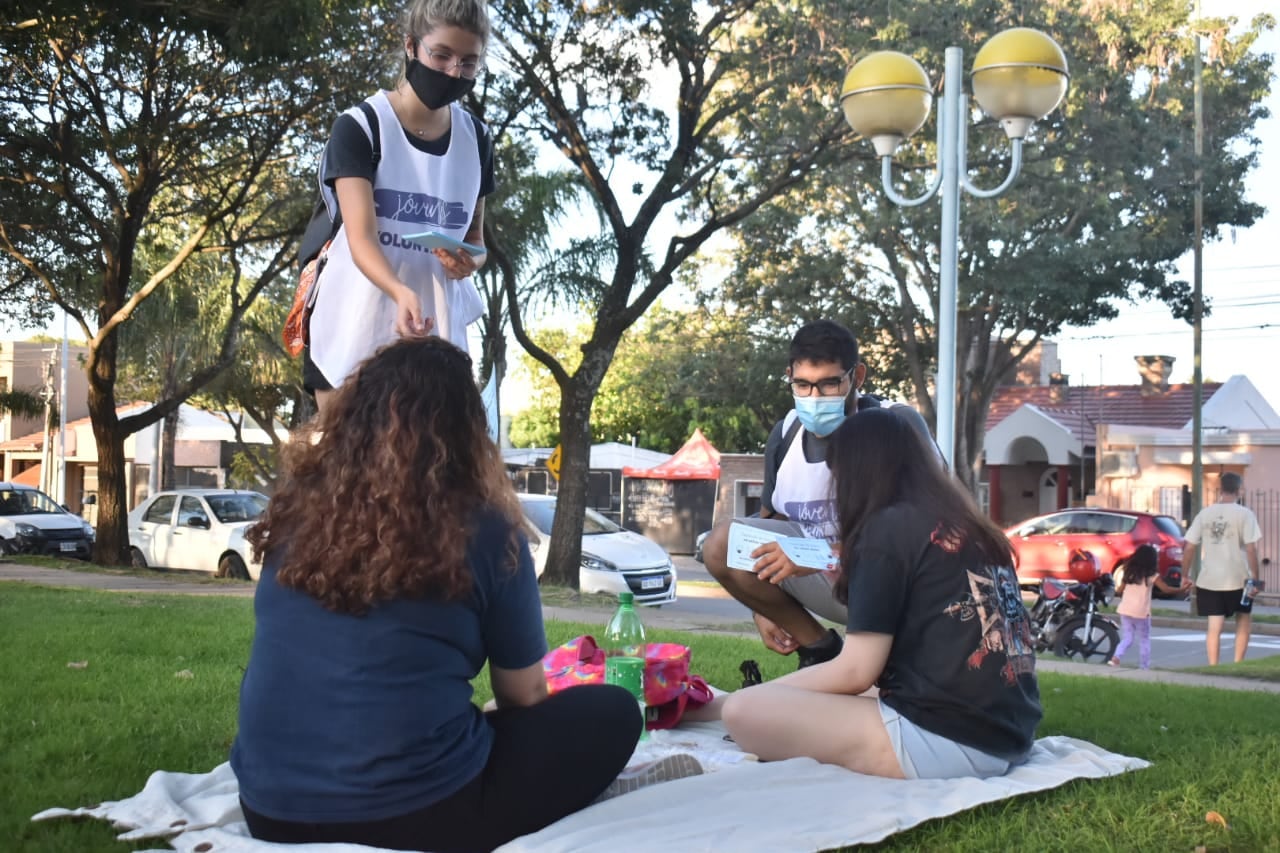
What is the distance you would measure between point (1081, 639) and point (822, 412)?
8.79 meters

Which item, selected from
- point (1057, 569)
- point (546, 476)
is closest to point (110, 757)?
point (1057, 569)

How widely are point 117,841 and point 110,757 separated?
1076mm

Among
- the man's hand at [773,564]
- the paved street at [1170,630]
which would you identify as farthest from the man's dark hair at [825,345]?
the paved street at [1170,630]

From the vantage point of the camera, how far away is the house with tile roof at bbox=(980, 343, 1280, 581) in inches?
1151

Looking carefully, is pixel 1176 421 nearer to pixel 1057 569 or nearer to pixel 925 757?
pixel 1057 569

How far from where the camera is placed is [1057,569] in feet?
81.6

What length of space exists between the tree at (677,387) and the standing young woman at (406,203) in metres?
26.2

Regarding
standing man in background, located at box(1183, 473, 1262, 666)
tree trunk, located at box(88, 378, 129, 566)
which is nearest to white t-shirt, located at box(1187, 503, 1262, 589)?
standing man in background, located at box(1183, 473, 1262, 666)

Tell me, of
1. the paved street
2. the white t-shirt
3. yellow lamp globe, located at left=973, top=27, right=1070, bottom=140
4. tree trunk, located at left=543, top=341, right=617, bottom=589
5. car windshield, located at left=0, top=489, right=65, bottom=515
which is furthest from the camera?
car windshield, located at left=0, top=489, right=65, bottom=515

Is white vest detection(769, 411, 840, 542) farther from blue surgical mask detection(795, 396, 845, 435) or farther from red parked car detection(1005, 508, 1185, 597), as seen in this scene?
red parked car detection(1005, 508, 1185, 597)

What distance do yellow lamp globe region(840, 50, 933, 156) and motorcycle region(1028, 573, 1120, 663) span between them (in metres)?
6.17

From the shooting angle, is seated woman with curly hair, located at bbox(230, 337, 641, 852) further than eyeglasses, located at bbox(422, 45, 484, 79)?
No

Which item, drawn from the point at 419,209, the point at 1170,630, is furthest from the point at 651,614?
the point at 419,209

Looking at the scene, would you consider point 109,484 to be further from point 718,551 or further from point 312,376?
point 312,376
